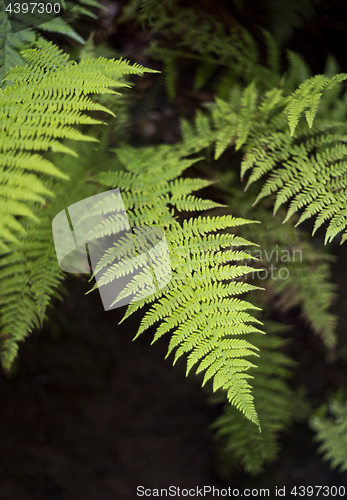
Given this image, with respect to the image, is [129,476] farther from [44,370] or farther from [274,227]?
[274,227]

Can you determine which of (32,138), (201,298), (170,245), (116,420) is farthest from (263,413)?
(32,138)

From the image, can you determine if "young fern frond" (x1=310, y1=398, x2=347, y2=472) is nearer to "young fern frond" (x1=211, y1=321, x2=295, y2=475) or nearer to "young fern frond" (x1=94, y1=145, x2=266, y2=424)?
"young fern frond" (x1=211, y1=321, x2=295, y2=475)

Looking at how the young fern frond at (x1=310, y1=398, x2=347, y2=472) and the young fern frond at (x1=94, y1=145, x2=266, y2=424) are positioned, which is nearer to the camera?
the young fern frond at (x1=94, y1=145, x2=266, y2=424)

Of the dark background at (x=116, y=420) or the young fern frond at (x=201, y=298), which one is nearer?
the young fern frond at (x=201, y=298)

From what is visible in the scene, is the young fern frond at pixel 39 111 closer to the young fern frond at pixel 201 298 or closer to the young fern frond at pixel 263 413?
the young fern frond at pixel 201 298

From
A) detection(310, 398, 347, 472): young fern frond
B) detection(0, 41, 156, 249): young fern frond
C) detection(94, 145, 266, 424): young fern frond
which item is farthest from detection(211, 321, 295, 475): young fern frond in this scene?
detection(0, 41, 156, 249): young fern frond

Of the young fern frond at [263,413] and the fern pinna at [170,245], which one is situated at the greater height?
the fern pinna at [170,245]

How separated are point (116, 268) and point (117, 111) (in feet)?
3.98

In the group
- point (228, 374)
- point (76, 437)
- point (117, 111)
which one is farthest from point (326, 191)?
point (76, 437)

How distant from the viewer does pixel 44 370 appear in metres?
2.63

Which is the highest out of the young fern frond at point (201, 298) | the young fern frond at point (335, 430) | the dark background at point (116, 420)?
the young fern frond at point (201, 298)

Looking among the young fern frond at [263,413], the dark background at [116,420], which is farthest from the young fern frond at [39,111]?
the young fern frond at [263,413]

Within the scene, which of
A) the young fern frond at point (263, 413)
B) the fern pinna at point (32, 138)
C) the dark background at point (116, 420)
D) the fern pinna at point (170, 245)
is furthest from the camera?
the dark background at point (116, 420)

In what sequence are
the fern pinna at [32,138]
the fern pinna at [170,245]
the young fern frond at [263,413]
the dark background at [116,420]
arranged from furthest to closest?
the dark background at [116,420] < the young fern frond at [263,413] < the fern pinna at [170,245] < the fern pinna at [32,138]
